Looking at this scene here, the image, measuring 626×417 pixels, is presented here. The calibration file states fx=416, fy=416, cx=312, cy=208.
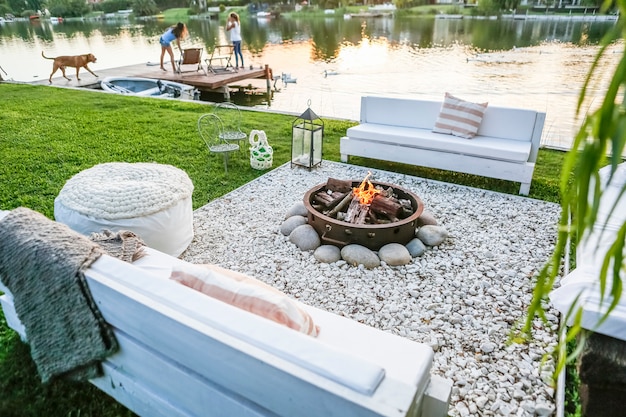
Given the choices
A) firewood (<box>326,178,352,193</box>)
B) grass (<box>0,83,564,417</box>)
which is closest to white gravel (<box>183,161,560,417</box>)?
grass (<box>0,83,564,417</box>)

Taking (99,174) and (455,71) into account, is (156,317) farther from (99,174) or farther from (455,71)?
(455,71)

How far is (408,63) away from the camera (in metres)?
16.8

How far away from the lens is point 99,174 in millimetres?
3410

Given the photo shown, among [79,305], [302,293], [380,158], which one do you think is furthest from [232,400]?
[380,158]

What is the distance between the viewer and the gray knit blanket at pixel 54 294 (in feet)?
5.74

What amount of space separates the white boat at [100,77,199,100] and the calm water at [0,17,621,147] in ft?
5.56

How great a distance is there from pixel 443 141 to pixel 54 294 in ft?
13.4

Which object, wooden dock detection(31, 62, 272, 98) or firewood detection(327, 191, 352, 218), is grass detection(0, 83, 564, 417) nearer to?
firewood detection(327, 191, 352, 218)

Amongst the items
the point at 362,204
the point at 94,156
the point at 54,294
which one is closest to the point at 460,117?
the point at 362,204

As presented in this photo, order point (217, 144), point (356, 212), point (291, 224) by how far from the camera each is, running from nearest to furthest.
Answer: point (356, 212)
point (291, 224)
point (217, 144)

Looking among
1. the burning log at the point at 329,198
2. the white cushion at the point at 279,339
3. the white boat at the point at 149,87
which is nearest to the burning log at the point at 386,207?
the burning log at the point at 329,198

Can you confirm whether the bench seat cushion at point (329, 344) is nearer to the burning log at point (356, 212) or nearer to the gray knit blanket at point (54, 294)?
the gray knit blanket at point (54, 294)

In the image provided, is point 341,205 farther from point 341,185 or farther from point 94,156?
point 94,156

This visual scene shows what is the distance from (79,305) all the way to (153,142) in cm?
477
